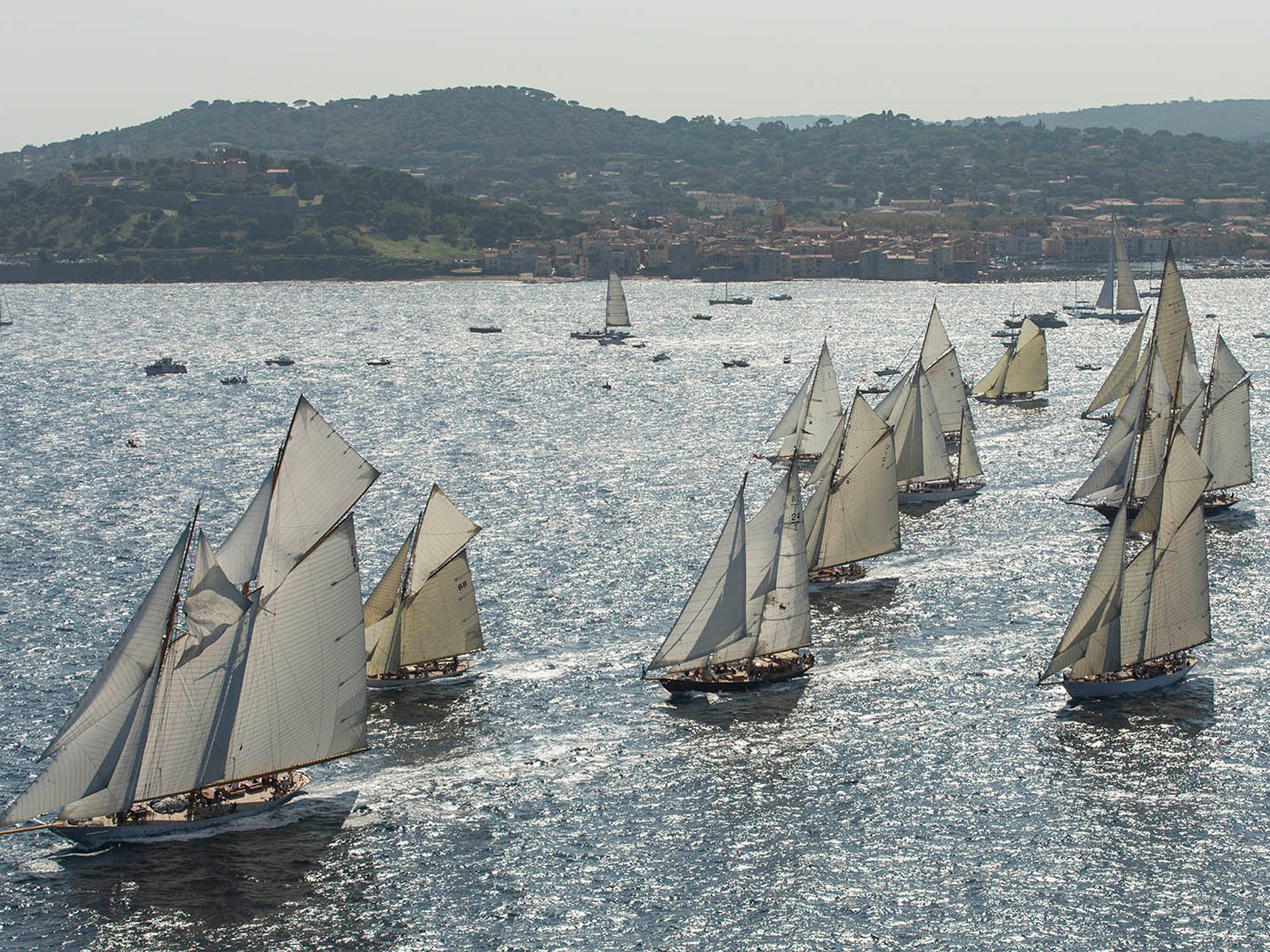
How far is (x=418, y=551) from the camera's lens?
2815 inches

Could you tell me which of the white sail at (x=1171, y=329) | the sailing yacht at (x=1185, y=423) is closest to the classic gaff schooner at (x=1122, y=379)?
the sailing yacht at (x=1185, y=423)

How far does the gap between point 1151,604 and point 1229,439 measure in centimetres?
3974

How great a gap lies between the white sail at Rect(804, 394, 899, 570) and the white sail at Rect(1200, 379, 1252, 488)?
25286 mm

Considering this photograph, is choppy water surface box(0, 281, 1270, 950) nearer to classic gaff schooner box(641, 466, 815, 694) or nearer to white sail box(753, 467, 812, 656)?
classic gaff schooner box(641, 466, 815, 694)

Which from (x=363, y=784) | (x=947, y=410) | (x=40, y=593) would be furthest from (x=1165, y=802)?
(x=947, y=410)

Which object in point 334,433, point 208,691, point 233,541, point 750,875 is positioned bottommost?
point 750,875

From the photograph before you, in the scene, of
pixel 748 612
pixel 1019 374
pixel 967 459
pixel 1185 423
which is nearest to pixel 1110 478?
pixel 1185 423

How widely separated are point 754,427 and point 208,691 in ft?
314

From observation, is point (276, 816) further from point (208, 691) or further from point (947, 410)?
point (947, 410)

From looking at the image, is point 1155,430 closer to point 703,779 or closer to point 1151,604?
point 1151,604

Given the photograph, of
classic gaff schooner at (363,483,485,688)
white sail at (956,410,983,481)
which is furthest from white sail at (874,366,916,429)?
classic gaff schooner at (363,483,485,688)

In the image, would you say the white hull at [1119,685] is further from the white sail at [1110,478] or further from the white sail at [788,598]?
the white sail at [1110,478]

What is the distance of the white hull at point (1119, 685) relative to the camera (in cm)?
6800

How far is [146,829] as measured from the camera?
55.2 metres
